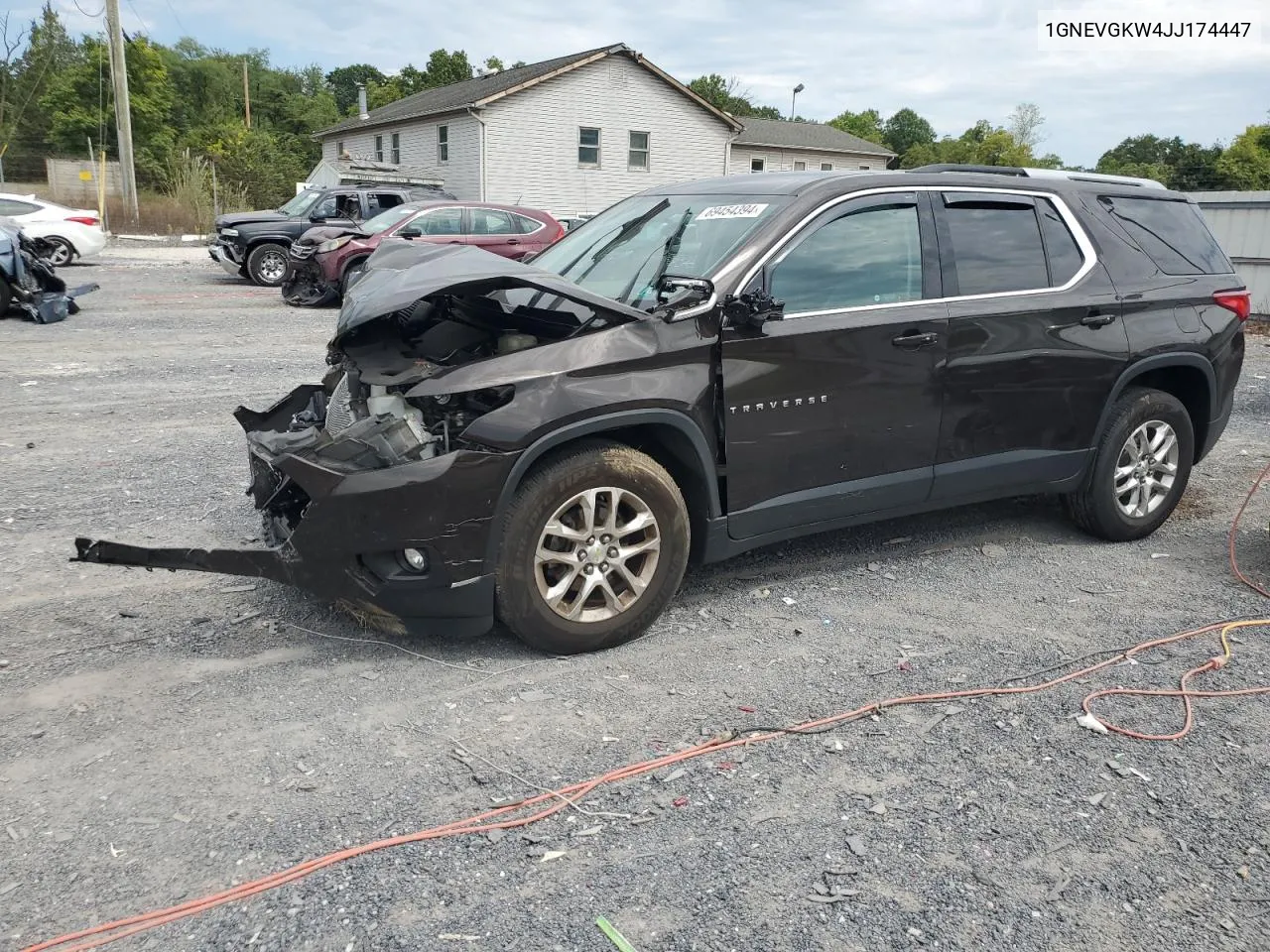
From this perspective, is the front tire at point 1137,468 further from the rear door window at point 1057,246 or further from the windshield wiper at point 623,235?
the windshield wiper at point 623,235

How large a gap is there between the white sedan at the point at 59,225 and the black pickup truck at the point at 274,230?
356 cm

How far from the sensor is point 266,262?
57.3ft

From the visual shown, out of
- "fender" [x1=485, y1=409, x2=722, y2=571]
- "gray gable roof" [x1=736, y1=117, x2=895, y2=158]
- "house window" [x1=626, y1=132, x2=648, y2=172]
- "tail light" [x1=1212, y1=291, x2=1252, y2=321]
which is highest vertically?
"gray gable roof" [x1=736, y1=117, x2=895, y2=158]

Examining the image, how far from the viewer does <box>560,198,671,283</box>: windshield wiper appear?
4805 mm

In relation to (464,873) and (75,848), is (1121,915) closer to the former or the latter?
(464,873)

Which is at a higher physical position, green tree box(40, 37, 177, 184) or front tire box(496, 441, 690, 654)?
green tree box(40, 37, 177, 184)

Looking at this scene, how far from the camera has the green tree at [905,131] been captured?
301 feet

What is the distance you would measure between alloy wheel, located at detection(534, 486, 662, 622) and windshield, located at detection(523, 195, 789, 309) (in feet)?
2.94

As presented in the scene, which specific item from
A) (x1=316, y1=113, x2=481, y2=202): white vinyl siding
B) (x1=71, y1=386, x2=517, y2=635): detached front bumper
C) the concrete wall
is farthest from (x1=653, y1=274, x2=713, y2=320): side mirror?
the concrete wall

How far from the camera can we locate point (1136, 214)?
5414mm

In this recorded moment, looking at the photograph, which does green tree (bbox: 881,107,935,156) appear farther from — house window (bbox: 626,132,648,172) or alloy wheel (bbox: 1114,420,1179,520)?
alloy wheel (bbox: 1114,420,1179,520)

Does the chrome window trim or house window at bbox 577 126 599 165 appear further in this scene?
house window at bbox 577 126 599 165

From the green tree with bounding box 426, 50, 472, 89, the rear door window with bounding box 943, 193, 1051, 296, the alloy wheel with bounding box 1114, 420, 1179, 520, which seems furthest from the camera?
the green tree with bounding box 426, 50, 472, 89

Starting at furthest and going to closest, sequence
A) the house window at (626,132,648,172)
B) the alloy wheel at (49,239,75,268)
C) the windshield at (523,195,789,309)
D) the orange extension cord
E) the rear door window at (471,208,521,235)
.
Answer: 1. the house window at (626,132,648,172)
2. the alloy wheel at (49,239,75,268)
3. the rear door window at (471,208,521,235)
4. the windshield at (523,195,789,309)
5. the orange extension cord
